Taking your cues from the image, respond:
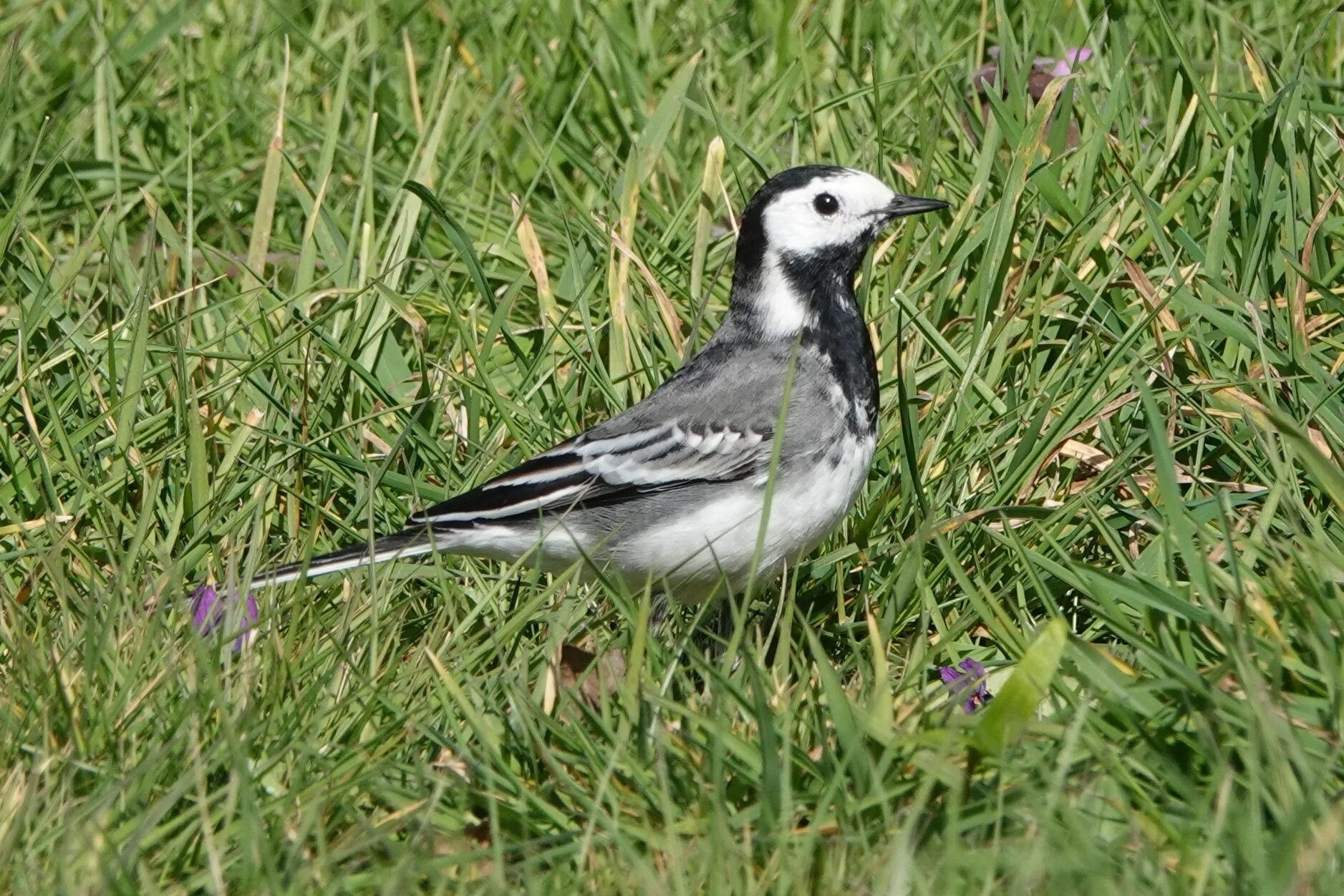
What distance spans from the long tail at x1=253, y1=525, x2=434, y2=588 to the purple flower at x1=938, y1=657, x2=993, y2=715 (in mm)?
1150

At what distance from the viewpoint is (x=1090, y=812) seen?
2764 mm

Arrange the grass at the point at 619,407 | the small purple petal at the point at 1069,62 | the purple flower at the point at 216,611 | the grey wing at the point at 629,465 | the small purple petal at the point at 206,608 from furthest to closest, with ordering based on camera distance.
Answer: the small purple petal at the point at 1069,62 → the grey wing at the point at 629,465 → the small purple petal at the point at 206,608 → the purple flower at the point at 216,611 → the grass at the point at 619,407

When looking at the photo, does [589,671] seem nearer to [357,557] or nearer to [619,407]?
[357,557]

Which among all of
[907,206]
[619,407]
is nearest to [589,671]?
[619,407]

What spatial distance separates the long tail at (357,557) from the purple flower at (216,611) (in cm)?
8

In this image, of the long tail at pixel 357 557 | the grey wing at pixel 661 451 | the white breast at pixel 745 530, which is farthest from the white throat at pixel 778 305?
the long tail at pixel 357 557

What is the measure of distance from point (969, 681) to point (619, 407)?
1565 millimetres

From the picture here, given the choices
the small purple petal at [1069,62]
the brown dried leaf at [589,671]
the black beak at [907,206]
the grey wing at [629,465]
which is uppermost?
the small purple petal at [1069,62]

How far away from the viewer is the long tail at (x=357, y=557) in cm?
370

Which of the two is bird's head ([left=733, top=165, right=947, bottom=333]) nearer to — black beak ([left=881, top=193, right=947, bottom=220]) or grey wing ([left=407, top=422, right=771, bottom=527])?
black beak ([left=881, top=193, right=947, bottom=220])

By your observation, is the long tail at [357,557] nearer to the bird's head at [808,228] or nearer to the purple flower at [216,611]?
the purple flower at [216,611]

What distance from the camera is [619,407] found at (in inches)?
183

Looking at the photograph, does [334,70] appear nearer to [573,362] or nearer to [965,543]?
[573,362]

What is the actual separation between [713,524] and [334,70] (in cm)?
296
